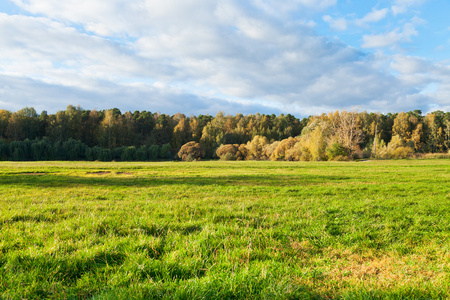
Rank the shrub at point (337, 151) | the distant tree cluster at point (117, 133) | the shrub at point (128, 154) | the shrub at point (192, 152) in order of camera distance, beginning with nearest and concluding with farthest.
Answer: the shrub at point (337, 151) → the distant tree cluster at point (117, 133) → the shrub at point (192, 152) → the shrub at point (128, 154)

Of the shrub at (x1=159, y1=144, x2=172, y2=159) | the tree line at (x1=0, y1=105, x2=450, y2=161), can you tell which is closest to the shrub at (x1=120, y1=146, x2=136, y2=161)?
the tree line at (x1=0, y1=105, x2=450, y2=161)

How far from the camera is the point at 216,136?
87.2 meters

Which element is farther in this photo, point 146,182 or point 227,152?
point 227,152

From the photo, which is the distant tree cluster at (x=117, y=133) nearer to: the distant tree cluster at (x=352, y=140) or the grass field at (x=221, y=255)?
the distant tree cluster at (x=352, y=140)

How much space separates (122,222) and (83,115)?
94422 millimetres

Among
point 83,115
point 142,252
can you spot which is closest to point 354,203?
point 142,252

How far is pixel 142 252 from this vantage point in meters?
3.75

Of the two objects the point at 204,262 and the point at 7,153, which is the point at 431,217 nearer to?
the point at 204,262

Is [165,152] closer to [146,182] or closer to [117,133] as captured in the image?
[117,133]

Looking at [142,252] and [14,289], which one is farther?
[142,252]

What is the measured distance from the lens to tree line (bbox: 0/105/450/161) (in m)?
54.3

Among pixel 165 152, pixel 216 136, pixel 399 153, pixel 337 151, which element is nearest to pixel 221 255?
pixel 337 151

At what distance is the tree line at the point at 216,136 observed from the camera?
5428 centimetres

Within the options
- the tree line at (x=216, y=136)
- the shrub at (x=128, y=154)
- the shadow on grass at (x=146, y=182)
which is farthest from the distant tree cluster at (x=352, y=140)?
the shadow on grass at (x=146, y=182)
